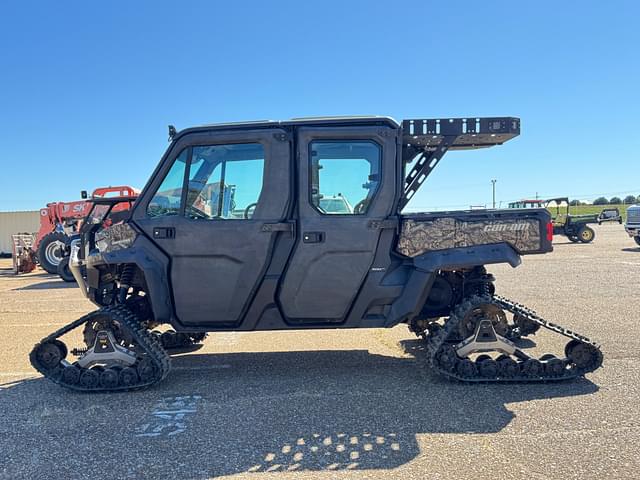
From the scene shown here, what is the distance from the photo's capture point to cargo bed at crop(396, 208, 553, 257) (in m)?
4.31

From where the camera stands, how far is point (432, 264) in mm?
4246

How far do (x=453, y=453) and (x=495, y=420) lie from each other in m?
0.64

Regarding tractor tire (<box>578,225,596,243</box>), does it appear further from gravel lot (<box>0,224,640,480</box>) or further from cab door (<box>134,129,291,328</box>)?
cab door (<box>134,129,291,328</box>)

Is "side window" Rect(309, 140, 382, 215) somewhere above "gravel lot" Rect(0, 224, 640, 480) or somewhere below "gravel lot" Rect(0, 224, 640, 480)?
above

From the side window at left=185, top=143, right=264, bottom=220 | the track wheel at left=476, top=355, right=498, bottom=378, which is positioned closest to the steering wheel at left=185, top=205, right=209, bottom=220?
the side window at left=185, top=143, right=264, bottom=220

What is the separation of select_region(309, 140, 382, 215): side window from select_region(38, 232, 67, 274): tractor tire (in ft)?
47.8

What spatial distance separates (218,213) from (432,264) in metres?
2.07

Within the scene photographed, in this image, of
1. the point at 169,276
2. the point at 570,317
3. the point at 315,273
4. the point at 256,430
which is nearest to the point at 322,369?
the point at 315,273

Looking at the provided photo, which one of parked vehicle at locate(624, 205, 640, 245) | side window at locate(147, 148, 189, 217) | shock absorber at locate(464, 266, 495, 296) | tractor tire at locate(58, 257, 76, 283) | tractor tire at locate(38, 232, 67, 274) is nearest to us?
side window at locate(147, 148, 189, 217)

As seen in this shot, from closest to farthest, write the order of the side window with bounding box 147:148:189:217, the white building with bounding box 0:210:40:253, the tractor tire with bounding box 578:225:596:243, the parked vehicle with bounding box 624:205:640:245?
the side window with bounding box 147:148:189:217 → the parked vehicle with bounding box 624:205:640:245 → the tractor tire with bounding box 578:225:596:243 → the white building with bounding box 0:210:40:253

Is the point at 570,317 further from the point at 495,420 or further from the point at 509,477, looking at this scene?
the point at 509,477

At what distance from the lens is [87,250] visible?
4730 millimetres

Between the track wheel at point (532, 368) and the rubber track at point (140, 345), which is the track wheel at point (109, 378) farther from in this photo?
the track wheel at point (532, 368)

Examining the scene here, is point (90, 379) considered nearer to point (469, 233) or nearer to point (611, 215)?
point (469, 233)
